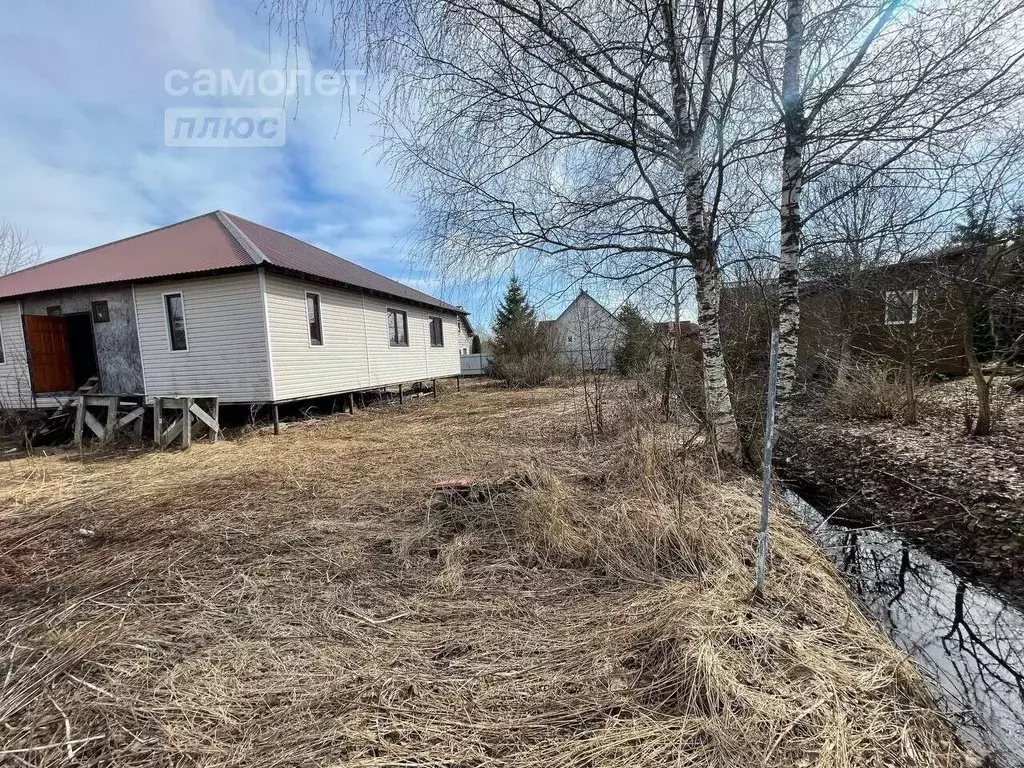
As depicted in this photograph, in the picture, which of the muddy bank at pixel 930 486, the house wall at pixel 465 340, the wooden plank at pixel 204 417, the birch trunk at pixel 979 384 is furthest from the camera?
the house wall at pixel 465 340

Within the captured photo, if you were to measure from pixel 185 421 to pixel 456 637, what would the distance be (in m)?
8.26

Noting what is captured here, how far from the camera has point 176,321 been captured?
10094mm

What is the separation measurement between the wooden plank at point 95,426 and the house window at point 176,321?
80.5 inches

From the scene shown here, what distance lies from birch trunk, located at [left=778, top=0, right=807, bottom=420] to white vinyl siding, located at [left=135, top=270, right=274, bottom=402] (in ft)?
31.0

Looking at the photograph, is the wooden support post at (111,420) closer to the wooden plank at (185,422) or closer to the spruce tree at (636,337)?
the wooden plank at (185,422)

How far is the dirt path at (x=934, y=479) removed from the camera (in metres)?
3.89

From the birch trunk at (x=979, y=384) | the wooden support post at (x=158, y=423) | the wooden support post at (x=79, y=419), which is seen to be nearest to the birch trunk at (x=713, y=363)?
the birch trunk at (x=979, y=384)

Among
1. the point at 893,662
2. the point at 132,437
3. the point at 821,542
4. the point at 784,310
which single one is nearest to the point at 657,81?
the point at 784,310

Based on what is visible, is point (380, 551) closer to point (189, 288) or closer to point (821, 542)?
point (821, 542)

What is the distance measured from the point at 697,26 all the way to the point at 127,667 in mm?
6536

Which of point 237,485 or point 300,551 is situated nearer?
point 300,551

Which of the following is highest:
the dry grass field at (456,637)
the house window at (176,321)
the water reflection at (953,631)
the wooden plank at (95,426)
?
the house window at (176,321)

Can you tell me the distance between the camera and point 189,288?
9.81 metres

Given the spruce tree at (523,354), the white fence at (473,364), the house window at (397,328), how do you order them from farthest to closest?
1. the white fence at (473,364)
2. the spruce tree at (523,354)
3. the house window at (397,328)
